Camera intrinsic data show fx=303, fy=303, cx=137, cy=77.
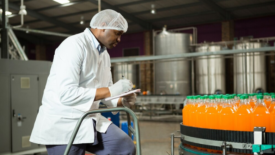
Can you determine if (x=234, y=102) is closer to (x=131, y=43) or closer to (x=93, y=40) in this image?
(x=93, y=40)

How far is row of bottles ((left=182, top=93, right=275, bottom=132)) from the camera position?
2168 mm

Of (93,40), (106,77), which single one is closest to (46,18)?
(106,77)

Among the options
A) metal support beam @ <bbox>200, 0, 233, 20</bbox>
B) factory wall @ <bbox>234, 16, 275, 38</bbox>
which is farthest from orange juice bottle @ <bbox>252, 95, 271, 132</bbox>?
factory wall @ <bbox>234, 16, 275, 38</bbox>

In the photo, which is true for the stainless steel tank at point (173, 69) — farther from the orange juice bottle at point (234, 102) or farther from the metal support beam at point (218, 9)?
the orange juice bottle at point (234, 102)

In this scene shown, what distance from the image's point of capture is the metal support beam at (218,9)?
1423cm

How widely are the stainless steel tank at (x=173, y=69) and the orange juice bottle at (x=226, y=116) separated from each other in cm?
1064

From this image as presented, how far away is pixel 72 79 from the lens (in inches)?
79.3

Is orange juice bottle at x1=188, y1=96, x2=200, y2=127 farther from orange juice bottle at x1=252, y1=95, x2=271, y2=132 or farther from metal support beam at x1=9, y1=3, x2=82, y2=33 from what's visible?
metal support beam at x1=9, y1=3, x2=82, y2=33

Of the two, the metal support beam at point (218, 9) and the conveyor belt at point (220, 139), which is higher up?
the metal support beam at point (218, 9)

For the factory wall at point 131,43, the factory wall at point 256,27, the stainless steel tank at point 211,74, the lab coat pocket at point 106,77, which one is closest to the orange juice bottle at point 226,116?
the lab coat pocket at point 106,77

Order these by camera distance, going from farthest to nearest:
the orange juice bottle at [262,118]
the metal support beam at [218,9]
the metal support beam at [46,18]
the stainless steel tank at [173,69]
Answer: the metal support beam at [46,18] → the metal support beam at [218,9] → the stainless steel tank at [173,69] → the orange juice bottle at [262,118]

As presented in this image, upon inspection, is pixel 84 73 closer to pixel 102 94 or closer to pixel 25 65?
pixel 102 94

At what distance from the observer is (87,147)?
2246 millimetres

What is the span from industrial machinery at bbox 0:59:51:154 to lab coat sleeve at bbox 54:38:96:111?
4.33 metres
